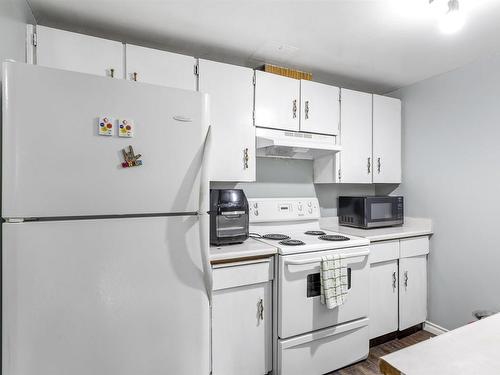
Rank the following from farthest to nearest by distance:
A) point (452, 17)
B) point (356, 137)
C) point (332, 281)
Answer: point (356, 137)
point (332, 281)
point (452, 17)

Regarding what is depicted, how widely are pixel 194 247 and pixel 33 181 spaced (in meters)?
0.65

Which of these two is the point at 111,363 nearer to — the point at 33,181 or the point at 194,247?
the point at 194,247

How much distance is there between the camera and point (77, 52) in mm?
1561

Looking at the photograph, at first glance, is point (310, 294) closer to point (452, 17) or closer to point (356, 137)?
point (356, 137)

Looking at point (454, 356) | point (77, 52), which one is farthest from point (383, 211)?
point (77, 52)

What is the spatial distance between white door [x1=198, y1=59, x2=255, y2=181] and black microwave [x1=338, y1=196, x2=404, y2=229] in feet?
3.55

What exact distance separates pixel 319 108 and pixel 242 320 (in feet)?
5.71

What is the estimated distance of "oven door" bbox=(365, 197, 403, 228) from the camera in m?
2.41

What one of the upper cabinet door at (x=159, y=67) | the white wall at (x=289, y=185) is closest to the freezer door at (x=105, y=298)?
the upper cabinet door at (x=159, y=67)

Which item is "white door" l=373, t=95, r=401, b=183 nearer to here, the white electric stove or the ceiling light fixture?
the white electric stove

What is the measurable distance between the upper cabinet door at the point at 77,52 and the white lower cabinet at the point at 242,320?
138 cm

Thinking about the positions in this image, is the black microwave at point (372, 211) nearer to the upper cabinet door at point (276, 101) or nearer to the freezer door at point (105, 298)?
the upper cabinet door at point (276, 101)

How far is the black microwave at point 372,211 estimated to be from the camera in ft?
7.91

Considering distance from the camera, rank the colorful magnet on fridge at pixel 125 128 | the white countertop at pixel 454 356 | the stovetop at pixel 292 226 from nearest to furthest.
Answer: the white countertop at pixel 454 356 → the colorful magnet on fridge at pixel 125 128 → the stovetop at pixel 292 226
